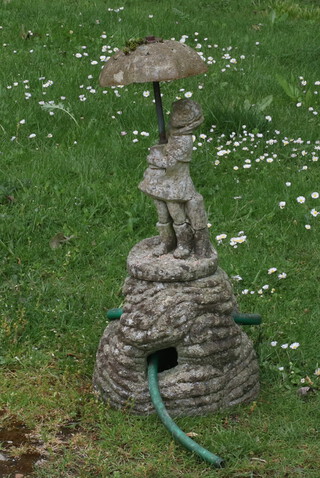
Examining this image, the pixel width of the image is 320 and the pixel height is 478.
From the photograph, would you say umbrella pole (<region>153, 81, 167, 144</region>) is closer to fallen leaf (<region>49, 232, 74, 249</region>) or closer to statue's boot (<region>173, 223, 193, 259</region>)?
statue's boot (<region>173, 223, 193, 259</region>)

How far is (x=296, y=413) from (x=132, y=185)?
2967 mm

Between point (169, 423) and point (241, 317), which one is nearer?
point (169, 423)

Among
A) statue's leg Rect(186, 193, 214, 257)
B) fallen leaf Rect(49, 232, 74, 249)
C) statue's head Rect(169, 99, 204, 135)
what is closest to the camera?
statue's head Rect(169, 99, 204, 135)

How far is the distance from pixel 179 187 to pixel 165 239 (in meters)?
0.35

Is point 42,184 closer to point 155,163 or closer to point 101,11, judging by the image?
point 155,163

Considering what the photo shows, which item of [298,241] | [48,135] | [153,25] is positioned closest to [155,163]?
[298,241]

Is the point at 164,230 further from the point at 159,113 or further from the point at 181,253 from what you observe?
the point at 159,113

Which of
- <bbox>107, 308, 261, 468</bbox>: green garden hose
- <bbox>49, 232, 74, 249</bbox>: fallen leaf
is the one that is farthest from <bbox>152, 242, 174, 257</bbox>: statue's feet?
<bbox>49, 232, 74, 249</bbox>: fallen leaf

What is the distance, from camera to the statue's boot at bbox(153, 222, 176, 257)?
16.0ft

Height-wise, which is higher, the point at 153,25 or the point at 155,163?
the point at 155,163

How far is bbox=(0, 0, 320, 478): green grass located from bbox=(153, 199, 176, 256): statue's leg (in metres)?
0.84

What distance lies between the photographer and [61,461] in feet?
14.6

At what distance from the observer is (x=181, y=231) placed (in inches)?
189

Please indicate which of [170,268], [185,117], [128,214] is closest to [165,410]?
[170,268]
